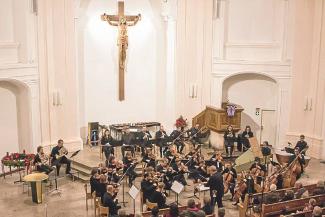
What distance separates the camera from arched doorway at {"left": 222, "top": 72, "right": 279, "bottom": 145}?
2156cm

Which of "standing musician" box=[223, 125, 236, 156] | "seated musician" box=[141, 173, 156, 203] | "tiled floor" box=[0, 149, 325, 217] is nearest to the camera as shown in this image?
"seated musician" box=[141, 173, 156, 203]

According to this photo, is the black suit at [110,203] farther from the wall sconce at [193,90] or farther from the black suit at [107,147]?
the wall sconce at [193,90]

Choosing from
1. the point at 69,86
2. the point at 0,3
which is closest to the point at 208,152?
the point at 69,86

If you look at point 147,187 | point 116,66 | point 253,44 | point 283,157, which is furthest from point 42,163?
point 253,44

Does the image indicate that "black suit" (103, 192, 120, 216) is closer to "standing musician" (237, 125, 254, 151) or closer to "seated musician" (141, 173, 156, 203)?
"seated musician" (141, 173, 156, 203)

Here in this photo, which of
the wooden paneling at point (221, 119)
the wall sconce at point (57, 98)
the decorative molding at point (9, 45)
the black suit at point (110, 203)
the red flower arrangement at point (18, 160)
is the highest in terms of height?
the decorative molding at point (9, 45)

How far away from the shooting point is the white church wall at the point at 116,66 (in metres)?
21.6

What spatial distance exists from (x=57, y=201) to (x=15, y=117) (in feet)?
16.1

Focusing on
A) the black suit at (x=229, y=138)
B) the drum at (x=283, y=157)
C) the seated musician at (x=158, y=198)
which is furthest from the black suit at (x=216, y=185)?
the black suit at (x=229, y=138)

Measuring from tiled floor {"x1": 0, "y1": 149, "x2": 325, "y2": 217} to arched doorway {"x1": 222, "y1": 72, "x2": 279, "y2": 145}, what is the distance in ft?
13.7

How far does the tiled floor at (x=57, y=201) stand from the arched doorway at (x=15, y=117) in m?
1.66

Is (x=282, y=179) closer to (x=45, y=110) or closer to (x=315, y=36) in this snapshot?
(x=315, y=36)

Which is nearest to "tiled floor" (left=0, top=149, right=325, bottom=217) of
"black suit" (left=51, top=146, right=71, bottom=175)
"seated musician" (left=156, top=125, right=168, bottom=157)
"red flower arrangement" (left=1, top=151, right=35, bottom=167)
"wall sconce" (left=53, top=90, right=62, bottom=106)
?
"black suit" (left=51, top=146, right=71, bottom=175)

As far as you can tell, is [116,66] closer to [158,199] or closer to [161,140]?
[161,140]
